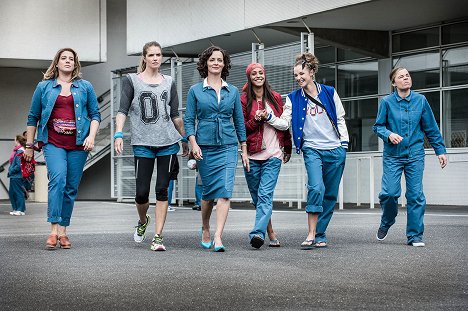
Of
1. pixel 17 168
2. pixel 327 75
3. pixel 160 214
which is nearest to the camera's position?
pixel 160 214

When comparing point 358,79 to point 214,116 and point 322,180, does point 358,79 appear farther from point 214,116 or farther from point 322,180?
point 214,116

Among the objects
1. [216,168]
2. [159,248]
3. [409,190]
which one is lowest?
[159,248]

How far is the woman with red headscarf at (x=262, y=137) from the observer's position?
33.0ft

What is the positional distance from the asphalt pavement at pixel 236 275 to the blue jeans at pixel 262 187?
30cm

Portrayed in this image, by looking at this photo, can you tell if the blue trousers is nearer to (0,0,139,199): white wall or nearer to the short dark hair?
the short dark hair

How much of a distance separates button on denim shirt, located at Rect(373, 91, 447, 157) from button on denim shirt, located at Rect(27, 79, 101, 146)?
3045 millimetres

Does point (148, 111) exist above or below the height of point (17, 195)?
above

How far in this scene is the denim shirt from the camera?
9.81 m

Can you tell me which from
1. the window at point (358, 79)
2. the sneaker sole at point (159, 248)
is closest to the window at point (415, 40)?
the window at point (358, 79)

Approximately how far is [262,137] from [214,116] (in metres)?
0.61

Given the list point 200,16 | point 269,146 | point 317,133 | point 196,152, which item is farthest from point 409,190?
point 200,16

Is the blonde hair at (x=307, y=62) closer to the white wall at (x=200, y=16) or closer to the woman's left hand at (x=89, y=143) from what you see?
the woman's left hand at (x=89, y=143)

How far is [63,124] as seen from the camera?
10.1 m

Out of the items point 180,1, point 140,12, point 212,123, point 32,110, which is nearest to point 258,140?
point 212,123
